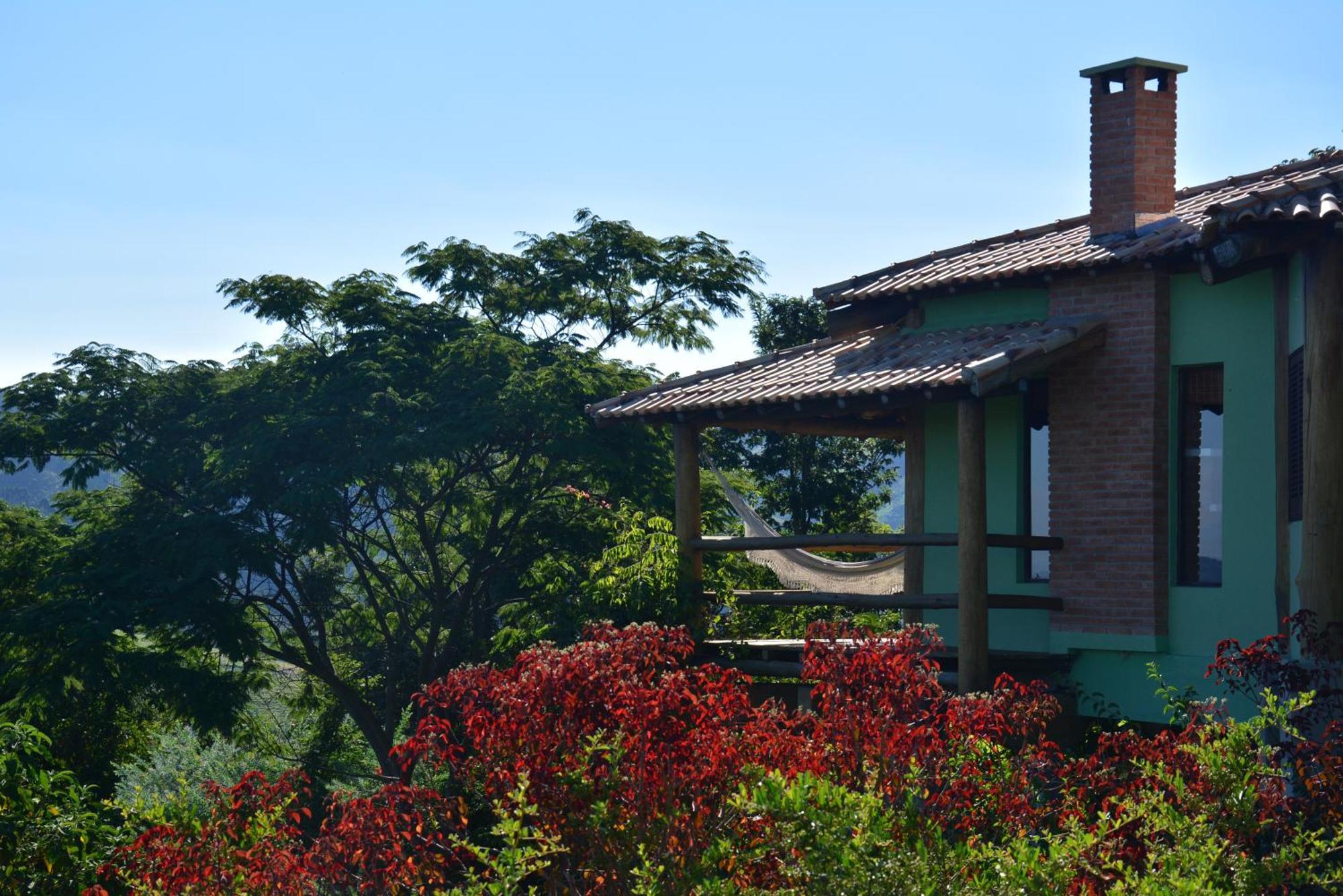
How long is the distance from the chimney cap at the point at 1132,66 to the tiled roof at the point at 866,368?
2.84 m

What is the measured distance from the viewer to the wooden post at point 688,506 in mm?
14125

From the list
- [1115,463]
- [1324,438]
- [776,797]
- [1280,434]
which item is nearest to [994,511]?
[1115,463]

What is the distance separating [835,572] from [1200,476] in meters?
4.34

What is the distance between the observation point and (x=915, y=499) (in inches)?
599

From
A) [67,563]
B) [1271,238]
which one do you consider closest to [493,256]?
[67,563]

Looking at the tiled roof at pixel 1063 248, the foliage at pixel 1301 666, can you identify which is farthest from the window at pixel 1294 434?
the foliage at pixel 1301 666

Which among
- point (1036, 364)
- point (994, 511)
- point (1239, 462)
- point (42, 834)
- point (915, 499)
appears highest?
point (1036, 364)

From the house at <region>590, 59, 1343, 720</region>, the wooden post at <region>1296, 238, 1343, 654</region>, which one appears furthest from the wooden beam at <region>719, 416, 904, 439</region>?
the wooden post at <region>1296, 238, 1343, 654</region>

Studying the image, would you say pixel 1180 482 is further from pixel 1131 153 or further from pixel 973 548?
pixel 1131 153

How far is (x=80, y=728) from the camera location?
26.2 m

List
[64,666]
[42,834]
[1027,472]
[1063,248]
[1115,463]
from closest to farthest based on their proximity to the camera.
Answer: [42,834] → [1115,463] → [1063,248] → [1027,472] → [64,666]

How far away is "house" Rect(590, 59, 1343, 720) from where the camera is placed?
1152 cm

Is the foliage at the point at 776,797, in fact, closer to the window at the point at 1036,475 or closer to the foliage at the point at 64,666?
the window at the point at 1036,475

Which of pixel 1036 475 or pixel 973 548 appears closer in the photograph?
pixel 973 548
